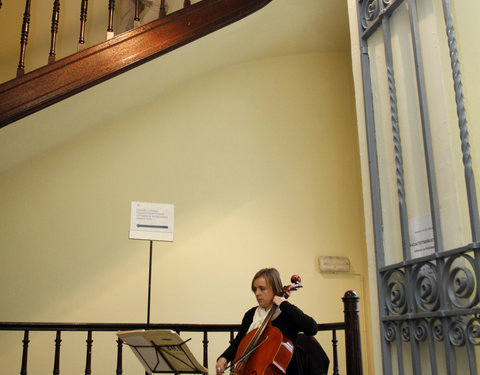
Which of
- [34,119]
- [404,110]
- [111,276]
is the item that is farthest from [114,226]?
[404,110]

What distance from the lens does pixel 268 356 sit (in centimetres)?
293

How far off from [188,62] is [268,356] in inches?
125

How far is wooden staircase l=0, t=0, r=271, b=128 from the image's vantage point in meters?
3.96

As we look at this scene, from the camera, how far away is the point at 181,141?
18.3ft

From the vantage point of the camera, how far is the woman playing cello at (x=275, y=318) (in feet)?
10.3

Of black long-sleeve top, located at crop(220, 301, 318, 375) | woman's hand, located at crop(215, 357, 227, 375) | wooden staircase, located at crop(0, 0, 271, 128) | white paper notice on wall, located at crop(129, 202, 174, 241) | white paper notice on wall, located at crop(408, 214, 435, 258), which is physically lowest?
woman's hand, located at crop(215, 357, 227, 375)

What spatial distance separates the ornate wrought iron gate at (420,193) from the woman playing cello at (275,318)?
72 centimetres

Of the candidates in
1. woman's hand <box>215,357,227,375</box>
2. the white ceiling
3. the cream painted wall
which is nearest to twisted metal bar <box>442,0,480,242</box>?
woman's hand <box>215,357,227,375</box>

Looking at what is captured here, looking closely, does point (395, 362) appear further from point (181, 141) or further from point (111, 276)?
point (181, 141)

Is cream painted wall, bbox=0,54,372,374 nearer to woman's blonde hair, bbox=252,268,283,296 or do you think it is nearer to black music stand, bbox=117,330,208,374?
black music stand, bbox=117,330,208,374

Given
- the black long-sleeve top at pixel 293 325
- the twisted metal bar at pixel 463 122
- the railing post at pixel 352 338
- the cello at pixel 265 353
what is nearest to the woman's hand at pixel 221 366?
the cello at pixel 265 353

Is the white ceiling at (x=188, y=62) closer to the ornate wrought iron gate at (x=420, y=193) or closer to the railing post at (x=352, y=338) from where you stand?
the ornate wrought iron gate at (x=420, y=193)

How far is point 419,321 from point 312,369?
103 cm

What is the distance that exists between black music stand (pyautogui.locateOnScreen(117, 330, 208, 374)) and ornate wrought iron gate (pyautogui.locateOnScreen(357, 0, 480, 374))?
1.05 metres
